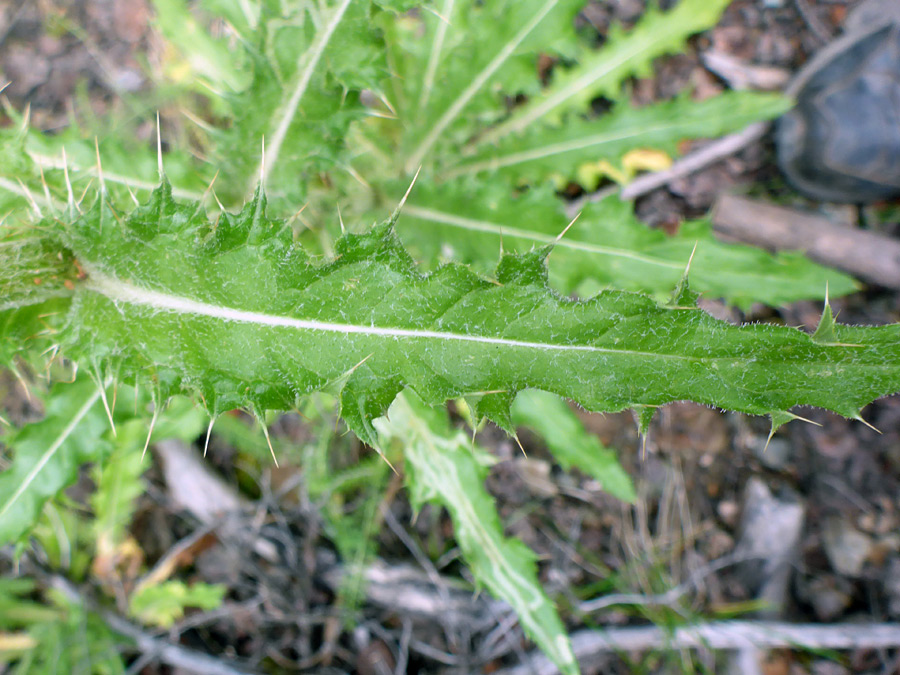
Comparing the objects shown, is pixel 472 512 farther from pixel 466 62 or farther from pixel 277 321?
pixel 466 62

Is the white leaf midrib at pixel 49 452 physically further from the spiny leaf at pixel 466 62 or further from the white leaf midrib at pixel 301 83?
the spiny leaf at pixel 466 62

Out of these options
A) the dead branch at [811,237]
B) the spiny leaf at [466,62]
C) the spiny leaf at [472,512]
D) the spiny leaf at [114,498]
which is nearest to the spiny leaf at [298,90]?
the spiny leaf at [466,62]

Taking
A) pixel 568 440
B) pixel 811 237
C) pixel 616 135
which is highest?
pixel 616 135

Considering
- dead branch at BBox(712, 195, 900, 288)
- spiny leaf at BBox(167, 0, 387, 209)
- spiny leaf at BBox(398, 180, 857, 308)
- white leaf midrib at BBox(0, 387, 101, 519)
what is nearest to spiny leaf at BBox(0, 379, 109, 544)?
white leaf midrib at BBox(0, 387, 101, 519)

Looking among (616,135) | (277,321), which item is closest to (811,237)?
(616,135)

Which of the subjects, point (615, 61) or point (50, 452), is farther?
point (615, 61)

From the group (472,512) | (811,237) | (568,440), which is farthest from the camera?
(811,237)

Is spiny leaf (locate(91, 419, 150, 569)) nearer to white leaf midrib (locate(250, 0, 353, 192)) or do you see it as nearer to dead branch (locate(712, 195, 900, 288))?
white leaf midrib (locate(250, 0, 353, 192))

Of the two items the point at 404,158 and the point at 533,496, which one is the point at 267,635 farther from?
the point at 404,158
